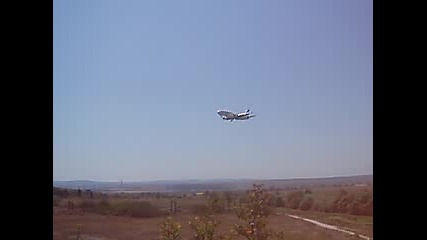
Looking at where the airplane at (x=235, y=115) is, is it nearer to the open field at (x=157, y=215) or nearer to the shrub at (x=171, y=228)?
the open field at (x=157, y=215)

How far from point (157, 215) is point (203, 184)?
0.18 metres

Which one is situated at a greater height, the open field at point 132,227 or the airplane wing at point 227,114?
the airplane wing at point 227,114

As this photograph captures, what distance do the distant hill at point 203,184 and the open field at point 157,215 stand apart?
0.06ft

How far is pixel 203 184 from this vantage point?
62.7 inches

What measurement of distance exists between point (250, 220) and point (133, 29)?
74cm

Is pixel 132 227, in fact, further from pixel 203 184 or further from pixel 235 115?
pixel 235 115

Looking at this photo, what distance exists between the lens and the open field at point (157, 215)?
1.54 metres

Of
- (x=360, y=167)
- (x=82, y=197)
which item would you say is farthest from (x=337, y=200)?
(x=82, y=197)

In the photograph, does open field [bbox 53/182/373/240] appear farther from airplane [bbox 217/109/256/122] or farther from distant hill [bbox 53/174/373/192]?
airplane [bbox 217/109/256/122]

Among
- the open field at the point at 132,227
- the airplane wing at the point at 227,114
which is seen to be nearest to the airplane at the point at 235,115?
the airplane wing at the point at 227,114

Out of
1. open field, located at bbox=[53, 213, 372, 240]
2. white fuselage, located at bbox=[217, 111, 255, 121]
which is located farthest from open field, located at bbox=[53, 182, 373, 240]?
white fuselage, located at bbox=[217, 111, 255, 121]

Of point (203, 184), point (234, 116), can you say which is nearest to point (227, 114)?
point (234, 116)
